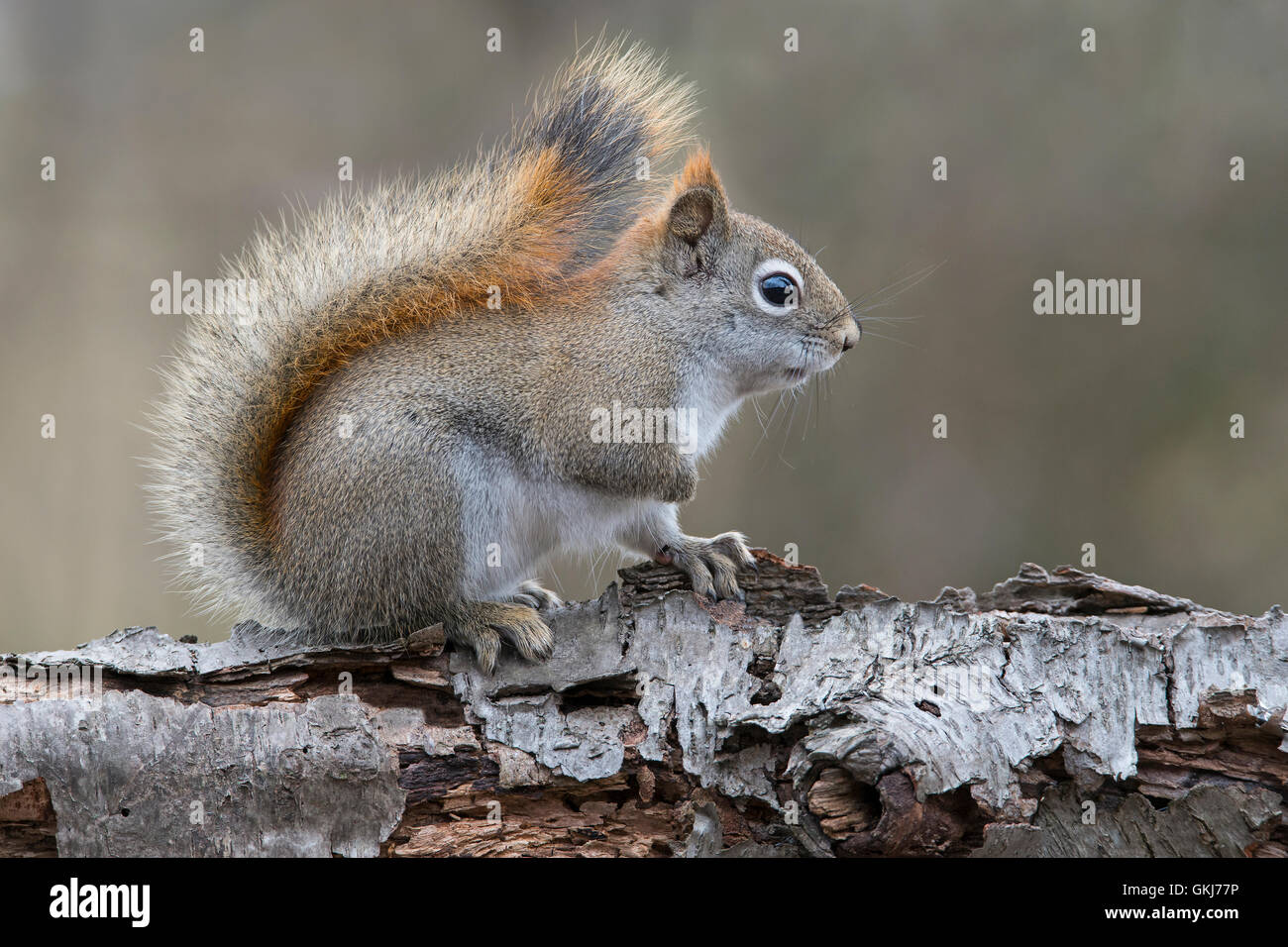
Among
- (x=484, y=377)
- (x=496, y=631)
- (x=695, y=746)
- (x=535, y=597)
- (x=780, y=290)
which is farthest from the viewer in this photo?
(x=535, y=597)

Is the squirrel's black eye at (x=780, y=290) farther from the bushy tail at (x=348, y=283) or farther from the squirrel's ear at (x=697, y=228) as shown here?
the bushy tail at (x=348, y=283)

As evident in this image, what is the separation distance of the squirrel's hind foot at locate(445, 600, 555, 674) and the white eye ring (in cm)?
81

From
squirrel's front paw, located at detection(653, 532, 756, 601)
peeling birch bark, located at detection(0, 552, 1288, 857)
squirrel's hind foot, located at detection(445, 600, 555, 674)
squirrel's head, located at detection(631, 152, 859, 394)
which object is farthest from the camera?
squirrel's head, located at detection(631, 152, 859, 394)

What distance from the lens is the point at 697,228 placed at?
2.33 m

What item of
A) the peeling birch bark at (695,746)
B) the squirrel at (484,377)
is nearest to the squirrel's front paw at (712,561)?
the squirrel at (484,377)

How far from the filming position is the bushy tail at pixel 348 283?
215 cm

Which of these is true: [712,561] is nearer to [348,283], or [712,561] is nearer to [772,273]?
[772,273]

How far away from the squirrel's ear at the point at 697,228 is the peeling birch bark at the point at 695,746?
2.80 feet

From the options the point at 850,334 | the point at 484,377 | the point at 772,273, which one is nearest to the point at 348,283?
the point at 484,377

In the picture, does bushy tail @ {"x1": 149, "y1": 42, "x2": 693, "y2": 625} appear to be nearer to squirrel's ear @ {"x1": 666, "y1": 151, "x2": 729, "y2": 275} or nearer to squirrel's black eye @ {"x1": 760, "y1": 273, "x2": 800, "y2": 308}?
squirrel's ear @ {"x1": 666, "y1": 151, "x2": 729, "y2": 275}

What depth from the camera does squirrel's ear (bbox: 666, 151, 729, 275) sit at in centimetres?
232

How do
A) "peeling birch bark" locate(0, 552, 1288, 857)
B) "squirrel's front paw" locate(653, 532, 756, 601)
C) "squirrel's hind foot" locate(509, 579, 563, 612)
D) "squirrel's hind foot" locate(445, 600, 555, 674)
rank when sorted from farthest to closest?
"squirrel's hind foot" locate(509, 579, 563, 612) → "squirrel's front paw" locate(653, 532, 756, 601) → "squirrel's hind foot" locate(445, 600, 555, 674) → "peeling birch bark" locate(0, 552, 1288, 857)

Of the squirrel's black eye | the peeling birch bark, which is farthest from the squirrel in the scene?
the peeling birch bark

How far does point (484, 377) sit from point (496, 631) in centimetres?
48
